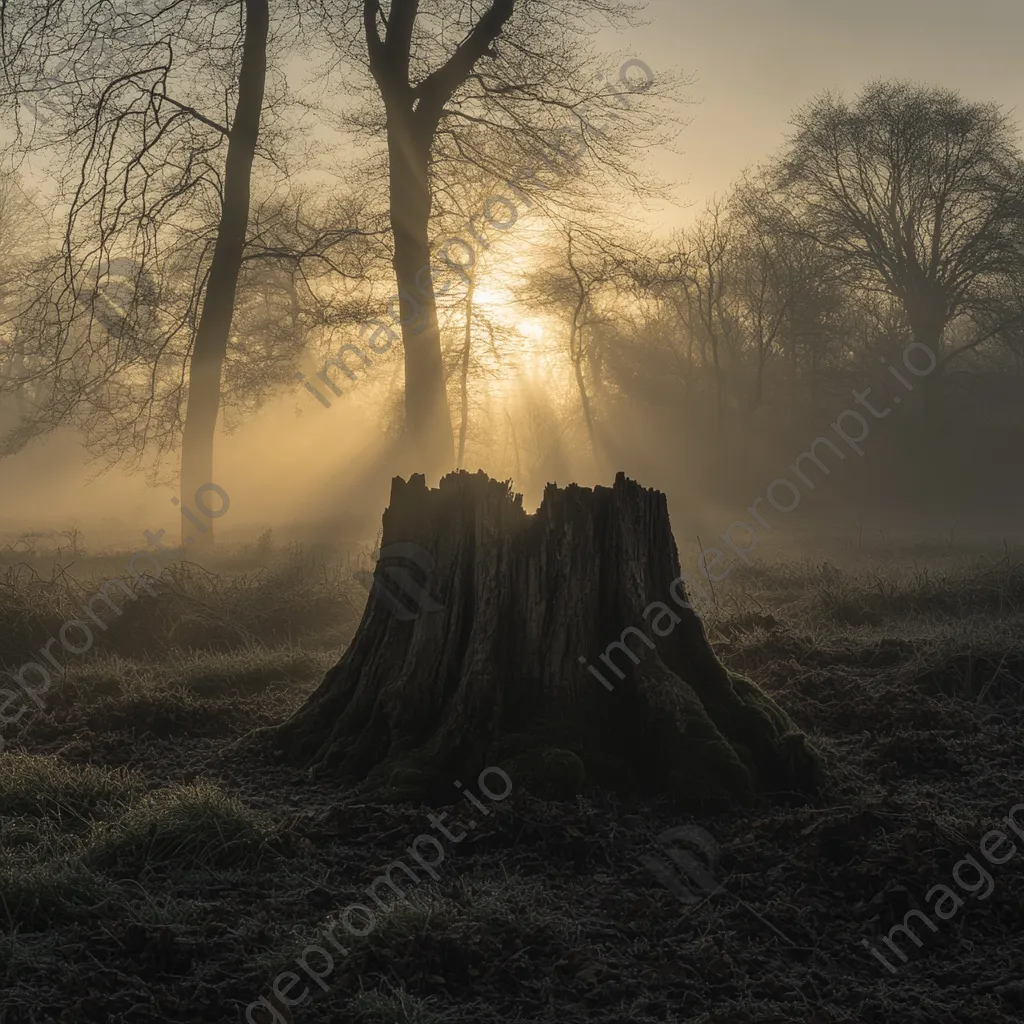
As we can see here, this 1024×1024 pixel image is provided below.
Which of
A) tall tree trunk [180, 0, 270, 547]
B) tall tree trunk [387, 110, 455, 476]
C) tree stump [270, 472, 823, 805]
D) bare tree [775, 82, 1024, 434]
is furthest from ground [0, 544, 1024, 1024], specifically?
bare tree [775, 82, 1024, 434]

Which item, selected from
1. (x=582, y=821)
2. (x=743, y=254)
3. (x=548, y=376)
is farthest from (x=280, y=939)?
(x=548, y=376)

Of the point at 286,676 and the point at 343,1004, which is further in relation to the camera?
the point at 286,676

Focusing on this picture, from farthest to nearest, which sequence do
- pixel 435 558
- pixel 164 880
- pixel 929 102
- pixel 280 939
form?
pixel 929 102
pixel 435 558
pixel 164 880
pixel 280 939

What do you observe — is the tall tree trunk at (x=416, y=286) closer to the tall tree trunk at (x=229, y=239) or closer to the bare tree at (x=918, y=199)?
the tall tree trunk at (x=229, y=239)

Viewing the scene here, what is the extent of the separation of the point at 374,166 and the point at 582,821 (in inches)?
492

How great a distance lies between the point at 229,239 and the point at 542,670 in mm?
11081

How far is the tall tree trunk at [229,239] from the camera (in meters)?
14.2

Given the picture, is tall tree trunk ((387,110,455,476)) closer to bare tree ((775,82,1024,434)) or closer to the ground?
the ground

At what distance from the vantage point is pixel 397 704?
17.4 ft

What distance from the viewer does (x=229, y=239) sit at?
14406 millimetres

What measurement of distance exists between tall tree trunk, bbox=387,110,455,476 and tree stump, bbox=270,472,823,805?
8.65 meters

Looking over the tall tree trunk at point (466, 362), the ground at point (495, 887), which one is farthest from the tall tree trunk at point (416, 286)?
the ground at point (495, 887)

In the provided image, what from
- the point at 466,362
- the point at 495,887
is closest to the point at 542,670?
the point at 495,887

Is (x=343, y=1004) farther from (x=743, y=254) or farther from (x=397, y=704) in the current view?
(x=743, y=254)
